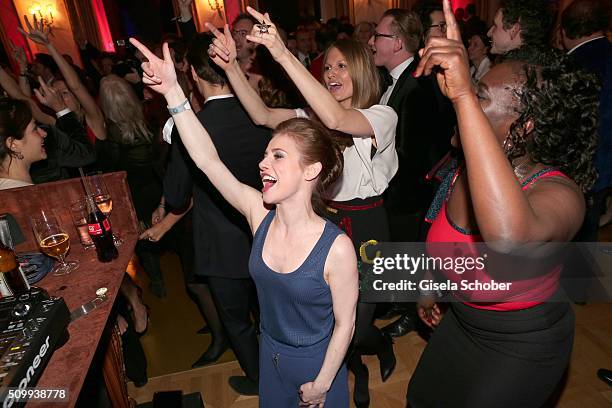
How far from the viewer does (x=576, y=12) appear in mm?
2836

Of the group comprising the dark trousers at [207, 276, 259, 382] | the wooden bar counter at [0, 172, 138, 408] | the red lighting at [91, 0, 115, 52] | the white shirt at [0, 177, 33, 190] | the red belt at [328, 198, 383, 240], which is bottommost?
the dark trousers at [207, 276, 259, 382]

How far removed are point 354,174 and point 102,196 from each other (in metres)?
1.28

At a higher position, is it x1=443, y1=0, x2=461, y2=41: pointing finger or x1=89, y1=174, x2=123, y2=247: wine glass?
x1=443, y1=0, x2=461, y2=41: pointing finger

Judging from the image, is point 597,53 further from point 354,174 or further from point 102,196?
point 102,196

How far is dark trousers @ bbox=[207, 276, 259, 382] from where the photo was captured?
234 cm

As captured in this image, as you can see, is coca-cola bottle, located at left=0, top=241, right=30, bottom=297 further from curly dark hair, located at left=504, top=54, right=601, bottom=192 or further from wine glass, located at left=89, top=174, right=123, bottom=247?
curly dark hair, located at left=504, top=54, right=601, bottom=192

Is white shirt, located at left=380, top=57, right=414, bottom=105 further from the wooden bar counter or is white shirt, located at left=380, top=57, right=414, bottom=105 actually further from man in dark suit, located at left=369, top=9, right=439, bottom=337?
the wooden bar counter

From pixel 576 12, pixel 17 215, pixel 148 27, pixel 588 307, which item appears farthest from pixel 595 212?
pixel 148 27

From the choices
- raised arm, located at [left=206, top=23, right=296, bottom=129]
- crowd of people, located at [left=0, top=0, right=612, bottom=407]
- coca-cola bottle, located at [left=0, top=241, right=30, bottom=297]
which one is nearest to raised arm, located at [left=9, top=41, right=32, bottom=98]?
crowd of people, located at [left=0, top=0, right=612, bottom=407]

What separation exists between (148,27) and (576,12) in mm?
13889

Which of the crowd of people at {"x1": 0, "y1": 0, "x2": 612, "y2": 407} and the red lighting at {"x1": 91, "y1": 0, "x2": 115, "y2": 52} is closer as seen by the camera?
the crowd of people at {"x1": 0, "y1": 0, "x2": 612, "y2": 407}

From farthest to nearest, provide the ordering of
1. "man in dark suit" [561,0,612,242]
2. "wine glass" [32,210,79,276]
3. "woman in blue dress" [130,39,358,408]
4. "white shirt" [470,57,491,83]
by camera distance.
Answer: "white shirt" [470,57,491,83], "man in dark suit" [561,0,612,242], "wine glass" [32,210,79,276], "woman in blue dress" [130,39,358,408]

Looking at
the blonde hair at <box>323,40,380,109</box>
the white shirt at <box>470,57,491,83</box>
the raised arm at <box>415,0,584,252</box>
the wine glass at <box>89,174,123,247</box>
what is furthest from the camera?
the white shirt at <box>470,57,491,83</box>

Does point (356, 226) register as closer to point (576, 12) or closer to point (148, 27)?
point (576, 12)
